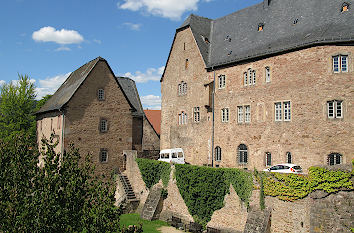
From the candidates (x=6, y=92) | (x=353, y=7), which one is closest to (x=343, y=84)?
(x=353, y=7)

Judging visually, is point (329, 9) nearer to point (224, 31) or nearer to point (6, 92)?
point (224, 31)

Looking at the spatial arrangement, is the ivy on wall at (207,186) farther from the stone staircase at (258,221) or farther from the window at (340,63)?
the window at (340,63)

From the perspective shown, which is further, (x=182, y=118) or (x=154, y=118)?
(x=154, y=118)

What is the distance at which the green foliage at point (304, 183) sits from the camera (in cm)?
1509

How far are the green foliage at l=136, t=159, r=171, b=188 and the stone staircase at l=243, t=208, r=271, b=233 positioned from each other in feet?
26.3

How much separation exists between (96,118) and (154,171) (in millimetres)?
7228

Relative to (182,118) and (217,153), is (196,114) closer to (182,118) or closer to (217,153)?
(182,118)

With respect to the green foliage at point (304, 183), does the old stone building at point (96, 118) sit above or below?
above

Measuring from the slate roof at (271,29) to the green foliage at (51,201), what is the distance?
1875cm

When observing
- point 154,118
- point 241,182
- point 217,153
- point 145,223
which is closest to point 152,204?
point 145,223

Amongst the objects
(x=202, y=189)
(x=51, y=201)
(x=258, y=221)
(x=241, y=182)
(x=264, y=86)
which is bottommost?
(x=258, y=221)

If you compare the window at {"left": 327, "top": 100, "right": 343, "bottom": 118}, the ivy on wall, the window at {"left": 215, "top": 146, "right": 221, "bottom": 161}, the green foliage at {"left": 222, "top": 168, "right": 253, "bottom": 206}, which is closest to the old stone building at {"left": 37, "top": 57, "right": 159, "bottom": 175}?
the window at {"left": 215, "top": 146, "right": 221, "bottom": 161}

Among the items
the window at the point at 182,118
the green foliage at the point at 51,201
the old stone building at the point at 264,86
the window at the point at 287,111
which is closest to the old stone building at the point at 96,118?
the window at the point at 182,118

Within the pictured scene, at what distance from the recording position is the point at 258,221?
1744 centimetres
